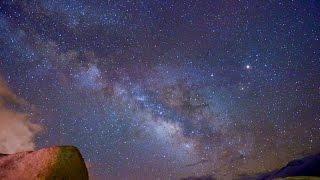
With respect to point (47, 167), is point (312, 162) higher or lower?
higher

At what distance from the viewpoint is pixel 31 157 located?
10.1 metres

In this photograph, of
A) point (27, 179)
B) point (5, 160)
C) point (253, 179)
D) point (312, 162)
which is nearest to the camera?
point (27, 179)

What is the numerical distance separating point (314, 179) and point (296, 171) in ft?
259

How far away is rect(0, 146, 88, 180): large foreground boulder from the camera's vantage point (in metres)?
9.79

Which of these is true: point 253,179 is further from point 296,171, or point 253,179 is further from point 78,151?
point 78,151

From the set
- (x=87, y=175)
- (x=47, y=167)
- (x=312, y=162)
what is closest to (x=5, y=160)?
(x=47, y=167)

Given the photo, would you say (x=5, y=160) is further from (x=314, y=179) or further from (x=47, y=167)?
(x=314, y=179)

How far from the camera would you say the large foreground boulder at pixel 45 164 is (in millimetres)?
9789

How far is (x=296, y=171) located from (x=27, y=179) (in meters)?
94.0

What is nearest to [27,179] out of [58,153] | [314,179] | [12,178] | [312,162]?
[12,178]

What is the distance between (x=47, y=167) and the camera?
32.2 feet

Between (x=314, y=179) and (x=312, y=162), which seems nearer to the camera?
(x=314, y=179)

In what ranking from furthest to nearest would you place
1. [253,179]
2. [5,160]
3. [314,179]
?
[253,179], [314,179], [5,160]

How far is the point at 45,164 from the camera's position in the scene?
389 inches
